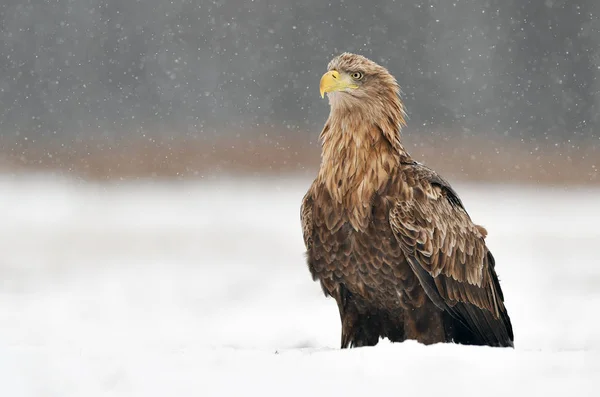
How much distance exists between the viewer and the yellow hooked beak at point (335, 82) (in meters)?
5.25

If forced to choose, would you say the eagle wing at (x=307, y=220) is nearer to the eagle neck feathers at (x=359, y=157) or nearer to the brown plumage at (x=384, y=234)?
the brown plumage at (x=384, y=234)

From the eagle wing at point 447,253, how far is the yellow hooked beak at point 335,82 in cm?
59

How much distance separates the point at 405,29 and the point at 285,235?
9384 mm

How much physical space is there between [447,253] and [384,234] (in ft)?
1.37

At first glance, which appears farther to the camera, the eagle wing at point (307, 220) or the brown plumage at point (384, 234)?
the eagle wing at point (307, 220)

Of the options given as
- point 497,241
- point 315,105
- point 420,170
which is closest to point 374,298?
point 420,170

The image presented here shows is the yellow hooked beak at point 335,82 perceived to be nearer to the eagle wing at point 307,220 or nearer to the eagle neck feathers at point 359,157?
the eagle neck feathers at point 359,157

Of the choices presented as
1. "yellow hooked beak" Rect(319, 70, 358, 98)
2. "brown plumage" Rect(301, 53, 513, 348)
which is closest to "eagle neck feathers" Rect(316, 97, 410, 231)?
"brown plumage" Rect(301, 53, 513, 348)

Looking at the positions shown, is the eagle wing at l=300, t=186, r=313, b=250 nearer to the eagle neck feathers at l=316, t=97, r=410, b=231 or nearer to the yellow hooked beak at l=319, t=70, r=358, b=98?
the eagle neck feathers at l=316, t=97, r=410, b=231

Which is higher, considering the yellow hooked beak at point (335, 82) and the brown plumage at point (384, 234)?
the yellow hooked beak at point (335, 82)

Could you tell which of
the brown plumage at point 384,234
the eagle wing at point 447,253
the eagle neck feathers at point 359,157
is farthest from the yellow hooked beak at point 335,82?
the eagle wing at point 447,253

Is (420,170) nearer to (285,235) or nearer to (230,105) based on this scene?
(285,235)

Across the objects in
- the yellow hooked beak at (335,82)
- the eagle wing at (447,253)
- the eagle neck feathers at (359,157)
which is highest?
the yellow hooked beak at (335,82)

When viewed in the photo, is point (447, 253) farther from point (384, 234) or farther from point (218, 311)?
point (218, 311)
